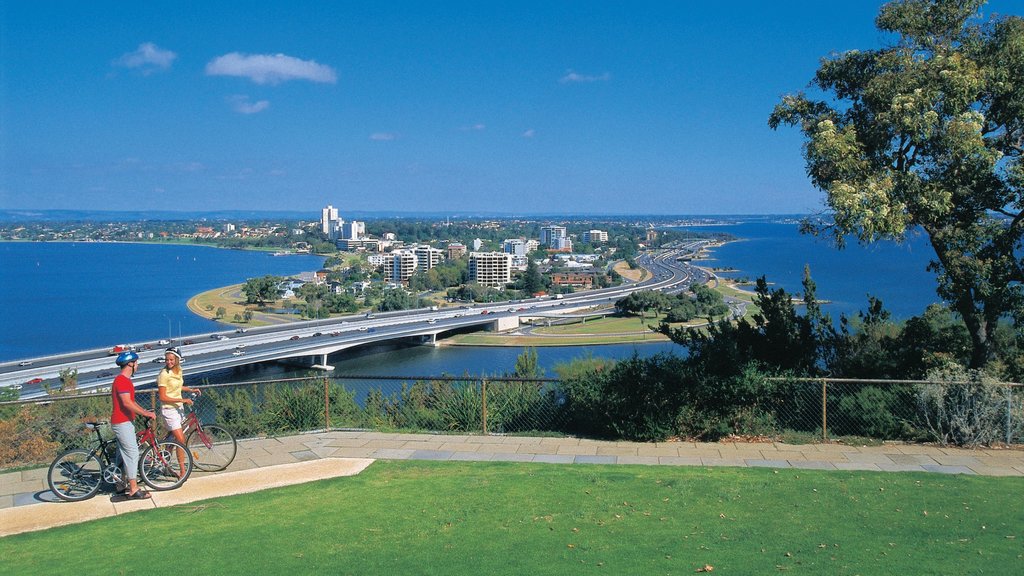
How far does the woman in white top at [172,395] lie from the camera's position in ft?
24.9

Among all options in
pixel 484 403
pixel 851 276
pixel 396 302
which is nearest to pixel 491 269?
pixel 396 302

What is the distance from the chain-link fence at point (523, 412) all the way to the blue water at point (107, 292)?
49.6 meters

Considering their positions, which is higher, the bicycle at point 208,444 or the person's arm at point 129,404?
the person's arm at point 129,404

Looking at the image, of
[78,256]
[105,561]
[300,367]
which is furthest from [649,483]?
[78,256]

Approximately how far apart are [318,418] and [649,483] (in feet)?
17.0

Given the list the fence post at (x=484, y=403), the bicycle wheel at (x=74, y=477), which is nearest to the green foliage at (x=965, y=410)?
the fence post at (x=484, y=403)

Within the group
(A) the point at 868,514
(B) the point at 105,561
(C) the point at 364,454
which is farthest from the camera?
(C) the point at 364,454

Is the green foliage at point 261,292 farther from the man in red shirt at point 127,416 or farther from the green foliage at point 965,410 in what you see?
the green foliage at point 965,410

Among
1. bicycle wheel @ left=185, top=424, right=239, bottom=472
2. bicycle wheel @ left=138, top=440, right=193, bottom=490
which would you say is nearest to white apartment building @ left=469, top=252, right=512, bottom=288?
bicycle wheel @ left=185, top=424, right=239, bottom=472

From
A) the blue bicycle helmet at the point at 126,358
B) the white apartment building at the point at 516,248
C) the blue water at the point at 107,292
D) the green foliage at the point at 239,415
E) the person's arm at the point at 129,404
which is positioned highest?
the blue bicycle helmet at the point at 126,358

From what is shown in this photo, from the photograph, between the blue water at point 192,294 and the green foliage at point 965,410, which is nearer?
the green foliage at point 965,410

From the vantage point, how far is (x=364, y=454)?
30.9ft

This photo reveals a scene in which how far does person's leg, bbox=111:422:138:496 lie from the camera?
23.8 ft

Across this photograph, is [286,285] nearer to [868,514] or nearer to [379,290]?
[379,290]
